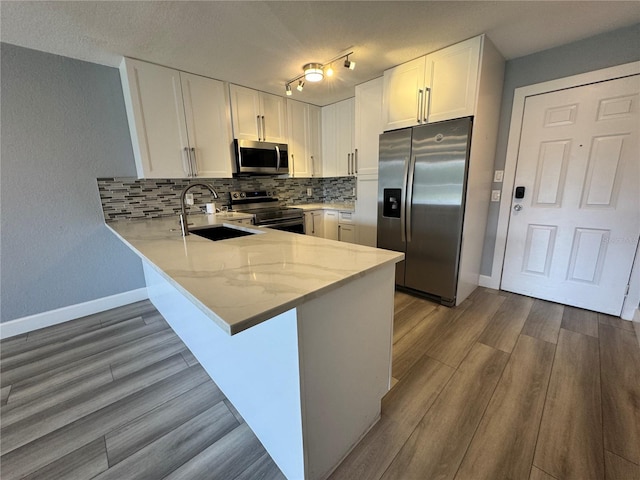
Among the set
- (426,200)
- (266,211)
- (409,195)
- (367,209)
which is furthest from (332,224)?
(426,200)

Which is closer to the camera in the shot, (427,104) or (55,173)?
(55,173)

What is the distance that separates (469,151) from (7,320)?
14.0ft

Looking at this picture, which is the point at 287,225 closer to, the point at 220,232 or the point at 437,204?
the point at 220,232

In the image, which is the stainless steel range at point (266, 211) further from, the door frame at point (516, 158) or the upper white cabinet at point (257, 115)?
the door frame at point (516, 158)

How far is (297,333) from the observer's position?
0.88 meters

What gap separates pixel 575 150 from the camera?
231cm

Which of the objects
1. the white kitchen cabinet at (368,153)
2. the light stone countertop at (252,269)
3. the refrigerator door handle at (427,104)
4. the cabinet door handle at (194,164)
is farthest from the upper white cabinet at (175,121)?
the refrigerator door handle at (427,104)

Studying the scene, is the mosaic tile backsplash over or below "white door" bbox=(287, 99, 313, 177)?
below

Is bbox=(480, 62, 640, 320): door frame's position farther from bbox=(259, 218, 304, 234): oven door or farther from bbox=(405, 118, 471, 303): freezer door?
bbox=(259, 218, 304, 234): oven door

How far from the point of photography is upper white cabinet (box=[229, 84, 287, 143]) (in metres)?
2.98

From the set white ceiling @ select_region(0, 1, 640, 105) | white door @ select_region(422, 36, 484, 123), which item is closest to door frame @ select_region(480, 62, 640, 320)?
white ceiling @ select_region(0, 1, 640, 105)

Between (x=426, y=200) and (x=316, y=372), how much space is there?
6.81 feet

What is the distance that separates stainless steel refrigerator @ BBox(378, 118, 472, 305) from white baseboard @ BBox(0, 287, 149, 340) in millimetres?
2870

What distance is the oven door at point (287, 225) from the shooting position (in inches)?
123
